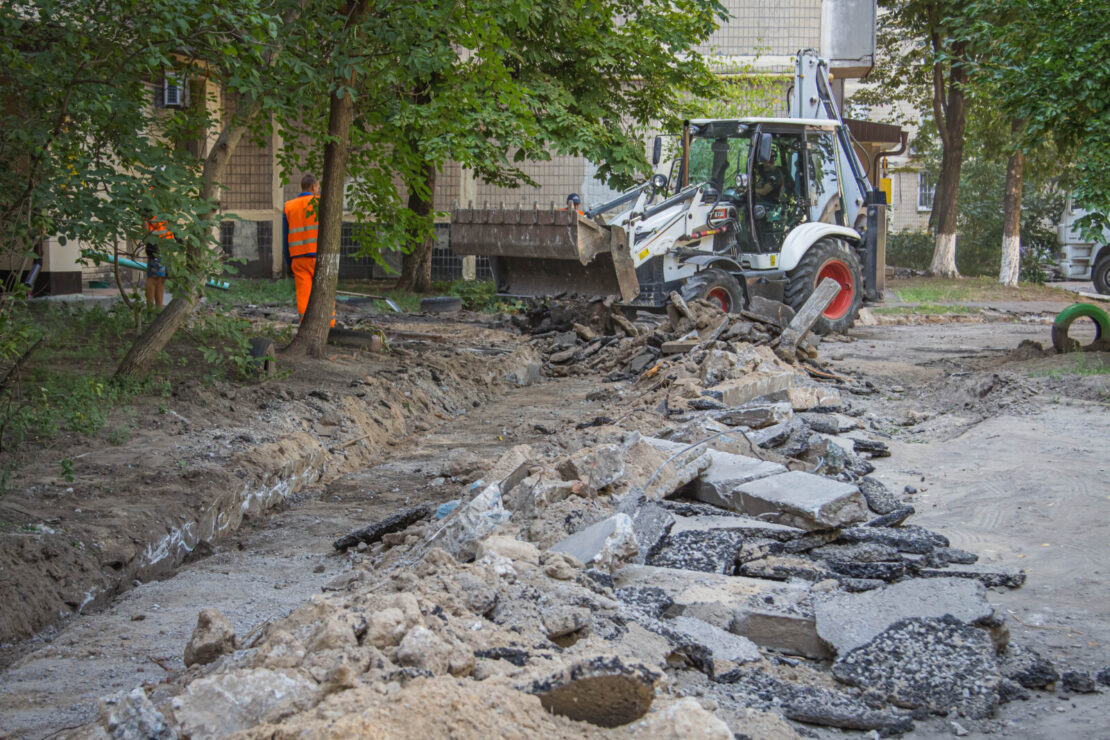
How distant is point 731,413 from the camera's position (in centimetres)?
772

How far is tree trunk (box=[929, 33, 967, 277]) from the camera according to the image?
23484mm

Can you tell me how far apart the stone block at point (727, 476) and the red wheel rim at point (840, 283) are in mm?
8929

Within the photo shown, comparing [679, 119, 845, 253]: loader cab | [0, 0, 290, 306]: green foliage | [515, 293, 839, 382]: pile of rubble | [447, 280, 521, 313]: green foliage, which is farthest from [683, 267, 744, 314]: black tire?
[0, 0, 290, 306]: green foliage

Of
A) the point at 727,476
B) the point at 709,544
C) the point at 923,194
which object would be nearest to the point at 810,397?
the point at 727,476

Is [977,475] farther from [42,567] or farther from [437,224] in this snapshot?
[437,224]

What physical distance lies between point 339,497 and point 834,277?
9.95 metres

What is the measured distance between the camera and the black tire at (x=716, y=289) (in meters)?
13.0

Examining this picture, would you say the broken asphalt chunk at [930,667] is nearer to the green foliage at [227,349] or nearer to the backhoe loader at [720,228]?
the green foliage at [227,349]

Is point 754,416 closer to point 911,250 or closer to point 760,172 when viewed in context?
point 760,172

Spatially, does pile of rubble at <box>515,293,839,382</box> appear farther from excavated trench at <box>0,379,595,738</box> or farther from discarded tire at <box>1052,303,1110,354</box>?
excavated trench at <box>0,379,595,738</box>

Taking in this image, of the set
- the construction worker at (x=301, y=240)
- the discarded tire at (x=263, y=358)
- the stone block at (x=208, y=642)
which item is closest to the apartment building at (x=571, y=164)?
the construction worker at (x=301, y=240)

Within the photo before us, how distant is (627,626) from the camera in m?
3.58

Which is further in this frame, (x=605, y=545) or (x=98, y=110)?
(x=98, y=110)

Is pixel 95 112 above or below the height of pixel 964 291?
above
